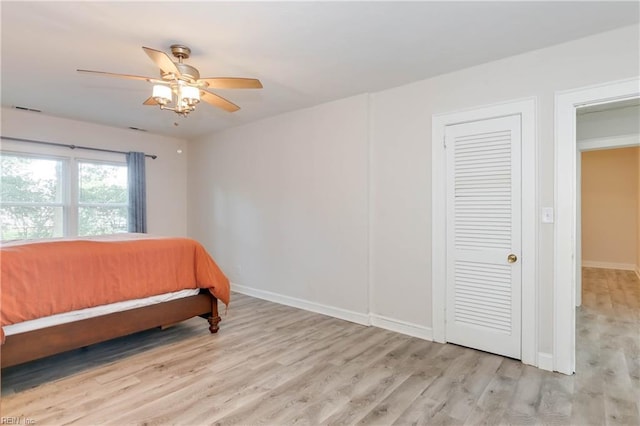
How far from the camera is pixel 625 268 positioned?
6938mm

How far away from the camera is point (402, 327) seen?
3.45 metres

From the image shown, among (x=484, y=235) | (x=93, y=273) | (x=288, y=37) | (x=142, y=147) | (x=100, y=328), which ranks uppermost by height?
(x=288, y=37)

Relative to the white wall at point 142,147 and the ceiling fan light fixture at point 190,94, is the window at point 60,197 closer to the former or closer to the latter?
the white wall at point 142,147

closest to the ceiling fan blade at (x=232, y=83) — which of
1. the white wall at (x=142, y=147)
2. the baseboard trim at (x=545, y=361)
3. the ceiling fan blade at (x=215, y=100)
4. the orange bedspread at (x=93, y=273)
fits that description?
the ceiling fan blade at (x=215, y=100)

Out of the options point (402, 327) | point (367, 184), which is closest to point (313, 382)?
point (402, 327)

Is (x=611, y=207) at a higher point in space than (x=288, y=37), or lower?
lower

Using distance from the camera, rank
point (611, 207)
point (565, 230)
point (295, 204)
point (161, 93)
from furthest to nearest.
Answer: point (611, 207)
point (295, 204)
point (565, 230)
point (161, 93)

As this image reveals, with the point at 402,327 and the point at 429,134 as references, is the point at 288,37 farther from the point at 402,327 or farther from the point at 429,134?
the point at 402,327

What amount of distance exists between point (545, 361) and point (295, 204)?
298 centimetres

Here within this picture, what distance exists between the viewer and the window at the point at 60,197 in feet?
14.3

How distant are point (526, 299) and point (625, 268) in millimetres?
6206

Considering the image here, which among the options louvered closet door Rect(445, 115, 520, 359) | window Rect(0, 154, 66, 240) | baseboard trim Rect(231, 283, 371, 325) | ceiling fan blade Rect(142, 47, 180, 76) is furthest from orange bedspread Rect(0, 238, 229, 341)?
window Rect(0, 154, 66, 240)

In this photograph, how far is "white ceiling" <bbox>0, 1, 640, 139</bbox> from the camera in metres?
2.12

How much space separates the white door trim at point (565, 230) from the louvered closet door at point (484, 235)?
0.26 meters
